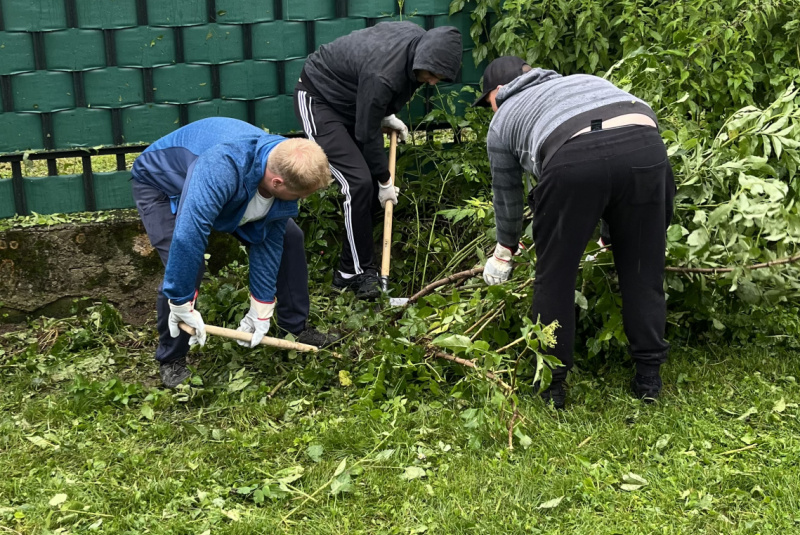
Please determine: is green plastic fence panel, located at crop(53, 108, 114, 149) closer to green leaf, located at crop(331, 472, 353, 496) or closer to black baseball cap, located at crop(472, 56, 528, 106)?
black baseball cap, located at crop(472, 56, 528, 106)

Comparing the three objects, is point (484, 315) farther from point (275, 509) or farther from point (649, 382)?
point (275, 509)

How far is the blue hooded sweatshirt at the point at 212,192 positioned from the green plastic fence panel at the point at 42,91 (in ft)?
2.99

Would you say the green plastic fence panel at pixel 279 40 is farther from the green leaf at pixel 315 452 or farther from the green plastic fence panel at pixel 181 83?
the green leaf at pixel 315 452

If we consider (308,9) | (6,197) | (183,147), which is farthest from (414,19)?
(6,197)

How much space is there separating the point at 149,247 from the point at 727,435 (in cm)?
313

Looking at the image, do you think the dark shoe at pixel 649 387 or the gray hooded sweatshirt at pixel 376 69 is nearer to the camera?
the dark shoe at pixel 649 387

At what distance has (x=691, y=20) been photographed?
15.9 feet

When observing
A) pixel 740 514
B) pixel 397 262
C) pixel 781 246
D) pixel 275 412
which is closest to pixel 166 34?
pixel 397 262

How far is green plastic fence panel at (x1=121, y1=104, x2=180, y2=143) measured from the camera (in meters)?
4.87

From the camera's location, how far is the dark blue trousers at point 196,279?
405 cm

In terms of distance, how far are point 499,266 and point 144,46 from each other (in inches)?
93.2

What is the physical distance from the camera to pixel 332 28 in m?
5.18

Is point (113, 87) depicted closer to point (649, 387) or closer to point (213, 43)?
point (213, 43)

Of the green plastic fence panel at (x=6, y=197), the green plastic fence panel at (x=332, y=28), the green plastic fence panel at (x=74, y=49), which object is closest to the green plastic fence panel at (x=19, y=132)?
the green plastic fence panel at (x=6, y=197)
